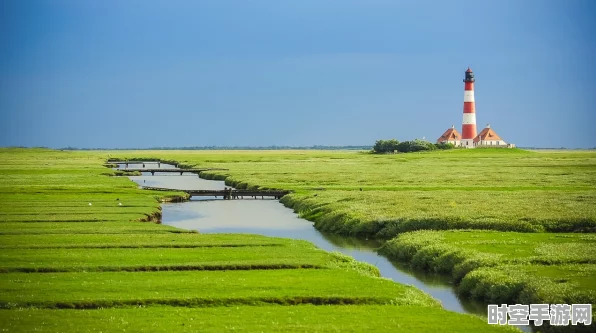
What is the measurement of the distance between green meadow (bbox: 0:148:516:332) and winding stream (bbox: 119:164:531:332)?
2.32 meters

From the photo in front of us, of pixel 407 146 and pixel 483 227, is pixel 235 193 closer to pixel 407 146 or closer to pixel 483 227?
pixel 483 227

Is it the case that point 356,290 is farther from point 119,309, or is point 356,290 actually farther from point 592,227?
point 592,227

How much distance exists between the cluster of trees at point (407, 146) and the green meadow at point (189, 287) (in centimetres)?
14580

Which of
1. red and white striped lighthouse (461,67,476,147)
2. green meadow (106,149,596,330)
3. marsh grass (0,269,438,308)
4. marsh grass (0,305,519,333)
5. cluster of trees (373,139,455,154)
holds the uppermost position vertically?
red and white striped lighthouse (461,67,476,147)

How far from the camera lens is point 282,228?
49531mm

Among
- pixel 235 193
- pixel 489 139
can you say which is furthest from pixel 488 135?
pixel 235 193

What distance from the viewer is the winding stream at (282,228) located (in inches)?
1157

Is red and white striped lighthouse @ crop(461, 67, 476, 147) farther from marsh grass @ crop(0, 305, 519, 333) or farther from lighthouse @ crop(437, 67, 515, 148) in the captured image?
marsh grass @ crop(0, 305, 519, 333)

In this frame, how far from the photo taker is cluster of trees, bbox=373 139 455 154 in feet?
594

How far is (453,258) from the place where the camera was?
3219cm

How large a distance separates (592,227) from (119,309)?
2883 centimetres

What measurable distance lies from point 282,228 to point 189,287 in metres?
24.5

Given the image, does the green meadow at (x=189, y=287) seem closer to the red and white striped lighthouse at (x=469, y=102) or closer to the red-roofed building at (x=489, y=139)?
the red and white striped lighthouse at (x=469, y=102)

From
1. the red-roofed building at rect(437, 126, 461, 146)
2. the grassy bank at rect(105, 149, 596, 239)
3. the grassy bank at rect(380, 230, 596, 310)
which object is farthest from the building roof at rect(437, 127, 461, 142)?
the grassy bank at rect(380, 230, 596, 310)
